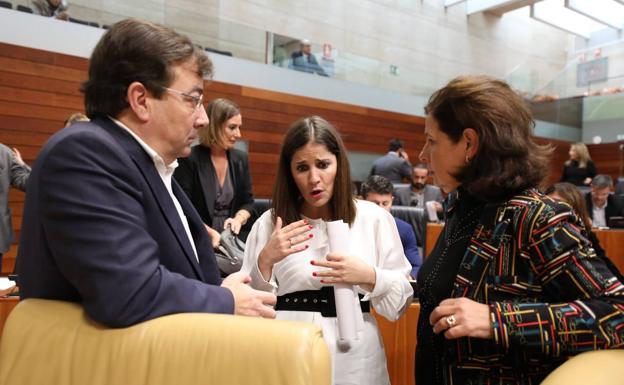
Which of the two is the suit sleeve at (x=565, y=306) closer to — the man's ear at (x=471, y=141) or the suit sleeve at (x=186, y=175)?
the man's ear at (x=471, y=141)

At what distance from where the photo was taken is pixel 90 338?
39.3 inches

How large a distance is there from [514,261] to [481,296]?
0.11 metres

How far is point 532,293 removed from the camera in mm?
1121

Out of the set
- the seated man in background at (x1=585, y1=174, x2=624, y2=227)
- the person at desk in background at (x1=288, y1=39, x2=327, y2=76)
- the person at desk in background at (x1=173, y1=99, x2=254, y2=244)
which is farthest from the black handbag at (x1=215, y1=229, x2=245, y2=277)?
the person at desk in background at (x1=288, y1=39, x2=327, y2=76)

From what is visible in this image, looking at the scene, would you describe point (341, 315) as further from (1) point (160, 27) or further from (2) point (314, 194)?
(1) point (160, 27)

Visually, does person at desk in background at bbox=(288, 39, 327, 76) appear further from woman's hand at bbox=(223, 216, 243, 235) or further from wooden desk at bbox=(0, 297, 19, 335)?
wooden desk at bbox=(0, 297, 19, 335)

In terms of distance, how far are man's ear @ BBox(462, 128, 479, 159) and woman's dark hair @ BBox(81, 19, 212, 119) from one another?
0.73 meters

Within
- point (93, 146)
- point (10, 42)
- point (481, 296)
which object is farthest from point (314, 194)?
point (10, 42)

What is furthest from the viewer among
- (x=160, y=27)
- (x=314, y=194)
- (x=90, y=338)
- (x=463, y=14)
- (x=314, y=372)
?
(x=463, y=14)

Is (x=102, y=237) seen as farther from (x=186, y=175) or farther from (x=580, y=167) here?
(x=580, y=167)

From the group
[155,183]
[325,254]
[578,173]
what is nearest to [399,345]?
[325,254]

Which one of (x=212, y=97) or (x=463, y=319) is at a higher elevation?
(x=212, y=97)

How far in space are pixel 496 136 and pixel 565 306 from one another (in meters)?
0.40

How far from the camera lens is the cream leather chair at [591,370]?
101cm
